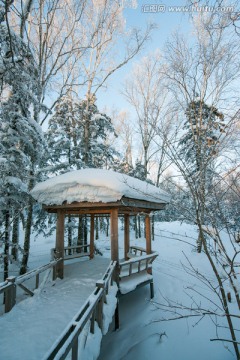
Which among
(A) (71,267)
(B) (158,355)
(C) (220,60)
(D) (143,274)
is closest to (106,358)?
(B) (158,355)

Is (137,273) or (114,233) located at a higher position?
(114,233)

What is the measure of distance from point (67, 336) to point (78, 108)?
529 inches

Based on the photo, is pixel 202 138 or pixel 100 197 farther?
pixel 100 197

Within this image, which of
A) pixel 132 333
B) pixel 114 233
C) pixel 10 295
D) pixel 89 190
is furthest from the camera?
pixel 114 233

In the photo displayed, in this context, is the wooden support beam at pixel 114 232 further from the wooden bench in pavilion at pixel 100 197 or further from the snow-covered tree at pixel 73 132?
the snow-covered tree at pixel 73 132

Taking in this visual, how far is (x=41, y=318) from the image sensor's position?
4020 millimetres

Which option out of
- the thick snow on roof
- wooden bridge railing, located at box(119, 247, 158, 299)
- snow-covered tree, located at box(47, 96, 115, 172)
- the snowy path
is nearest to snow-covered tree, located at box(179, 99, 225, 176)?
the thick snow on roof

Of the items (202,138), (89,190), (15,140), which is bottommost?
(89,190)

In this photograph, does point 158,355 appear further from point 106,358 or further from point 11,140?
point 11,140

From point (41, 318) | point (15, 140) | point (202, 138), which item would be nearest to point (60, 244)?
point (41, 318)

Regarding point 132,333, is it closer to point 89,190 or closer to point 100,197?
point 100,197

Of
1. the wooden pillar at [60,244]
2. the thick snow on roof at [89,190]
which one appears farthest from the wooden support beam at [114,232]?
the wooden pillar at [60,244]

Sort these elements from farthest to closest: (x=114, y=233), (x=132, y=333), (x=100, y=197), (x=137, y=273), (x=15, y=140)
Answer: (x=15, y=140) < (x=137, y=273) < (x=114, y=233) < (x=132, y=333) < (x=100, y=197)

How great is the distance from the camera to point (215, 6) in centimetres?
254
